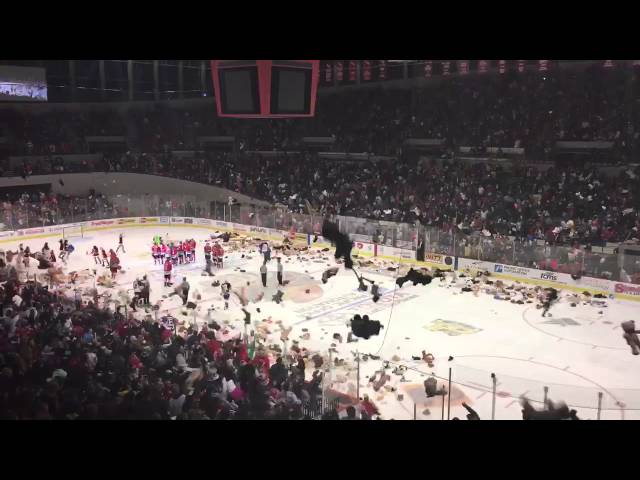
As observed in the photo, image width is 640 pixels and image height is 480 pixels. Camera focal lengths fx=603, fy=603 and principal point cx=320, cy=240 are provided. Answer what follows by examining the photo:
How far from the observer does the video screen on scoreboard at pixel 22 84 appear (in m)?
30.1

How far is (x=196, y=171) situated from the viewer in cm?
3269

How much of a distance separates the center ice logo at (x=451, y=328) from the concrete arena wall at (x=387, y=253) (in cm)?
452

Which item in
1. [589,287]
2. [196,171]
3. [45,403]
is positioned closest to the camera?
[45,403]

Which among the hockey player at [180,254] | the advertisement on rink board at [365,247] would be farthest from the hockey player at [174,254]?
the advertisement on rink board at [365,247]

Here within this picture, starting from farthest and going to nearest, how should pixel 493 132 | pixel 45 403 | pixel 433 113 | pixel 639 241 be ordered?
pixel 433 113 < pixel 493 132 < pixel 639 241 < pixel 45 403

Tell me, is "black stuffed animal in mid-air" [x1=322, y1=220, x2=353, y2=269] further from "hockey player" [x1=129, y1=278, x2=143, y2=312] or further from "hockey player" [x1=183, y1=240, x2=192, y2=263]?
"hockey player" [x1=129, y1=278, x2=143, y2=312]

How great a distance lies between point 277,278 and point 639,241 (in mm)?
10667

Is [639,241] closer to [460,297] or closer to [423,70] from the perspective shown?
[460,297]

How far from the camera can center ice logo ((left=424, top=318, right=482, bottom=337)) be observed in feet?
43.9

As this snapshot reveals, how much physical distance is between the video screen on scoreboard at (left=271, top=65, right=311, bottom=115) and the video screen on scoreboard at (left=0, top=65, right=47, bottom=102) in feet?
80.7

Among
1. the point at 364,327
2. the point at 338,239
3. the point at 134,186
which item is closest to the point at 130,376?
the point at 364,327

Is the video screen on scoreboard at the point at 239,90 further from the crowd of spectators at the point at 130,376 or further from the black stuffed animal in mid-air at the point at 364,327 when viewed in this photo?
the black stuffed animal in mid-air at the point at 364,327

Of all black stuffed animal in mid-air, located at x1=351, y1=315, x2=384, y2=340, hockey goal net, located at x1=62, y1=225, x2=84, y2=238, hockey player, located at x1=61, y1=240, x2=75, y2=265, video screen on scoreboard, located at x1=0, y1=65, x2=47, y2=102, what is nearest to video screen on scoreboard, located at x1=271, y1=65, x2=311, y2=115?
black stuffed animal in mid-air, located at x1=351, y1=315, x2=384, y2=340
